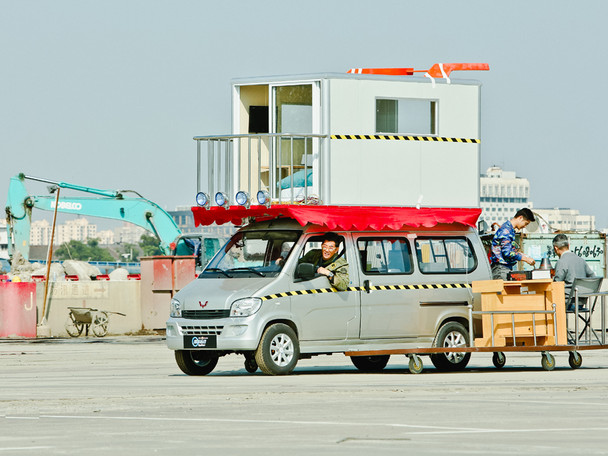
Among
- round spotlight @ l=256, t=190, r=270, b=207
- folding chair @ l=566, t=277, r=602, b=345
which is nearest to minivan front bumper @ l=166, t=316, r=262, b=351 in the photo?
round spotlight @ l=256, t=190, r=270, b=207

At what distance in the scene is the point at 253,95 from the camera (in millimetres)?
19609

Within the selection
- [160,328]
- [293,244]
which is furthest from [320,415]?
[160,328]

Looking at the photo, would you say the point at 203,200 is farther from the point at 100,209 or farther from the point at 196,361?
the point at 100,209

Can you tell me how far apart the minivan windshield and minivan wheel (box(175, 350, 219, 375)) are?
1.13 meters

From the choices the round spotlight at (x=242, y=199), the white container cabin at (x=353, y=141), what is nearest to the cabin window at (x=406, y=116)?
the white container cabin at (x=353, y=141)

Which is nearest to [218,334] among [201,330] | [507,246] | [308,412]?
[201,330]

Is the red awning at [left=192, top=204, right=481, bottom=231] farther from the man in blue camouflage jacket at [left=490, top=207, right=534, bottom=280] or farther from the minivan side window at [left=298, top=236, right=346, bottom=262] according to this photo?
the man in blue camouflage jacket at [left=490, top=207, right=534, bottom=280]

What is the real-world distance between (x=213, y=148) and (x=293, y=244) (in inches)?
101

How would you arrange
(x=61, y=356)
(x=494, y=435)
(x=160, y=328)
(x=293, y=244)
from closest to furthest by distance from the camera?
(x=494, y=435) → (x=293, y=244) → (x=61, y=356) → (x=160, y=328)

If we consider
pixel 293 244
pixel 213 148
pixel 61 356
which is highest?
pixel 213 148

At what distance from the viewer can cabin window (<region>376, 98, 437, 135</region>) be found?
18.7m

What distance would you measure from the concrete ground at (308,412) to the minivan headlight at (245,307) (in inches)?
34.6

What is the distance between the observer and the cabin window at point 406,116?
18.7 metres

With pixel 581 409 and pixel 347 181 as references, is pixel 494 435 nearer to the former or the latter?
pixel 581 409
